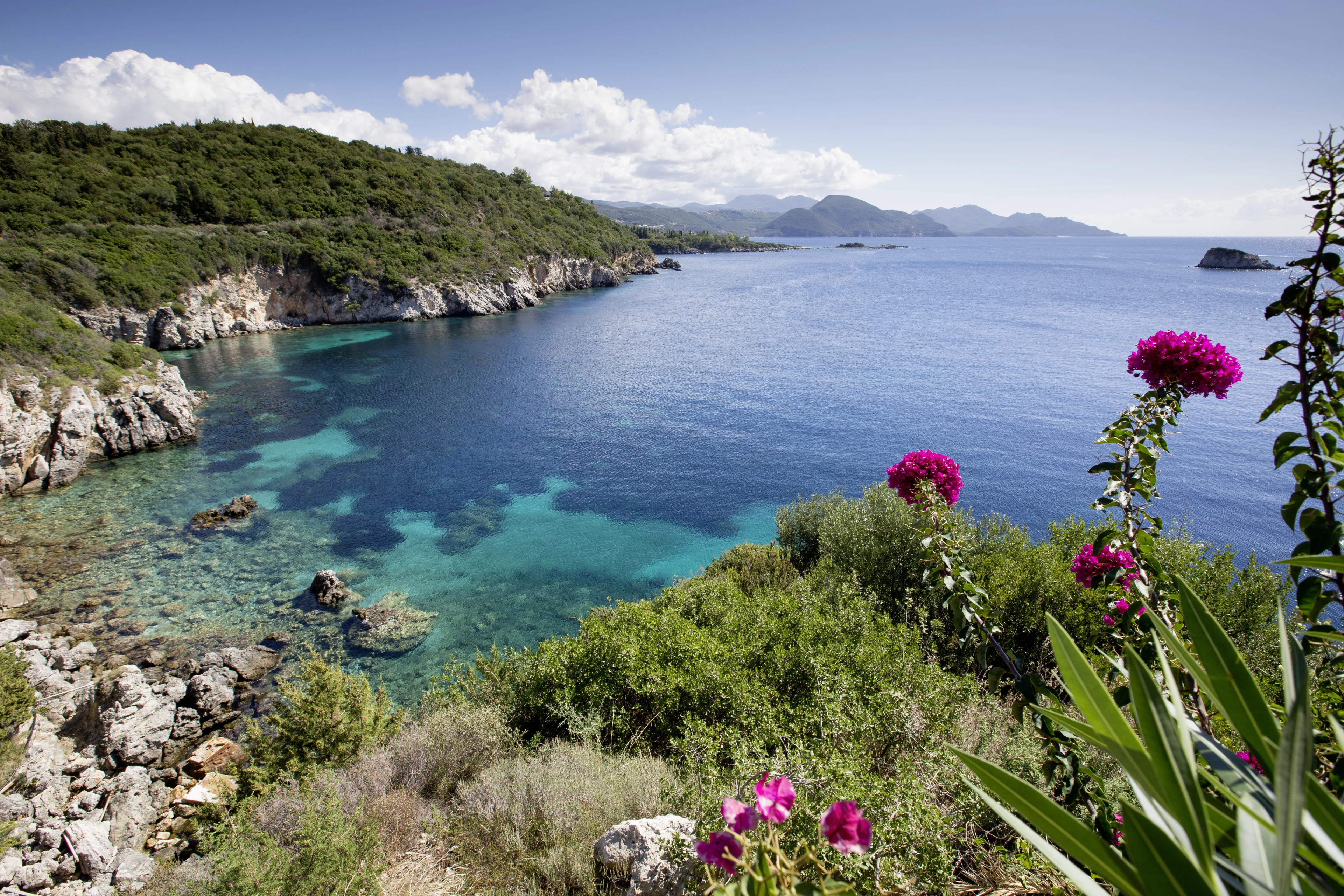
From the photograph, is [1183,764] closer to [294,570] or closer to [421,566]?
[421,566]

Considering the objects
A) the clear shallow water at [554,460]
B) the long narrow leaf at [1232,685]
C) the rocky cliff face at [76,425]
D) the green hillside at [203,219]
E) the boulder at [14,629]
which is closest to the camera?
the long narrow leaf at [1232,685]

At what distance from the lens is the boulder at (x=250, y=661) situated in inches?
569

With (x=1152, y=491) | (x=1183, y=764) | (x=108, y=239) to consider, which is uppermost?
(x=108, y=239)

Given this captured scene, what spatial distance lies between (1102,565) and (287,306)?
239 ft

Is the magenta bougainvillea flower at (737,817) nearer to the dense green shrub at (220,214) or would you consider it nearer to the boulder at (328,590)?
the boulder at (328,590)

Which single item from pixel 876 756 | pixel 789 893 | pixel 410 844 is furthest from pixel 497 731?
pixel 789 893

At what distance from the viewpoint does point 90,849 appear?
26.6 feet

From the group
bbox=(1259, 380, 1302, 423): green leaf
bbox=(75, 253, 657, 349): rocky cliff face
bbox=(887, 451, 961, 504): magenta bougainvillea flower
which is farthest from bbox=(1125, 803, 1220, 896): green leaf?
bbox=(75, 253, 657, 349): rocky cliff face

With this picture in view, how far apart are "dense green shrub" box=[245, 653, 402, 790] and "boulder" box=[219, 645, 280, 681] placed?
16.3 feet

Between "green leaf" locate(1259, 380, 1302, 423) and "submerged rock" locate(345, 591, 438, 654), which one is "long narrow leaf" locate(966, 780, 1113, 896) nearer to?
"green leaf" locate(1259, 380, 1302, 423)

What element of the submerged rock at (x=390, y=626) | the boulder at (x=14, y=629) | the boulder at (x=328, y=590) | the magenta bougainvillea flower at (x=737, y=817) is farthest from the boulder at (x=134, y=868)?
the boulder at (x=14, y=629)

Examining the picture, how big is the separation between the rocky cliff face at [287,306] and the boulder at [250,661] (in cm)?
4173

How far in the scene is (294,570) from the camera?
63.2 feet

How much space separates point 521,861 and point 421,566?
15.8 m
